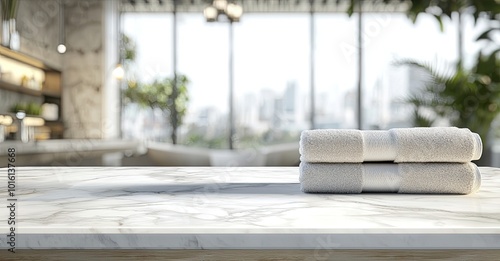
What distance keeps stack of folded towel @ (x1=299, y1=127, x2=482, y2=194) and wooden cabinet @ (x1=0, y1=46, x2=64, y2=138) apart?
9.41ft

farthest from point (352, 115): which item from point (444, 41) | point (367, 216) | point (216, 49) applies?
point (367, 216)

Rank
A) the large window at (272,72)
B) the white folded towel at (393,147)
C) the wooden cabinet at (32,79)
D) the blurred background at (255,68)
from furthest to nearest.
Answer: the large window at (272,72)
the blurred background at (255,68)
the wooden cabinet at (32,79)
the white folded towel at (393,147)

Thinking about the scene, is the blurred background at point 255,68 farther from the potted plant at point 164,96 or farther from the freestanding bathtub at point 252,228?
the freestanding bathtub at point 252,228

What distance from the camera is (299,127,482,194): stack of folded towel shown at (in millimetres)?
763

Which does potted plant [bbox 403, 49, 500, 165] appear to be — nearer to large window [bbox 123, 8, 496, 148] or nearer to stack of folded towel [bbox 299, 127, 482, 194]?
large window [bbox 123, 8, 496, 148]

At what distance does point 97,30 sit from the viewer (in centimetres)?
589

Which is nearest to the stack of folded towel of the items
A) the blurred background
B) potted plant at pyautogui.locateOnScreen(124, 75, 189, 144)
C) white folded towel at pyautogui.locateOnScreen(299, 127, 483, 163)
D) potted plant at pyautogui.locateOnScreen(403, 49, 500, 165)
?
white folded towel at pyautogui.locateOnScreen(299, 127, 483, 163)

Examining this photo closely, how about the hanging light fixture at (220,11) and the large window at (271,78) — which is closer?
the hanging light fixture at (220,11)

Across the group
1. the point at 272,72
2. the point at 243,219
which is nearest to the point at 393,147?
the point at 243,219

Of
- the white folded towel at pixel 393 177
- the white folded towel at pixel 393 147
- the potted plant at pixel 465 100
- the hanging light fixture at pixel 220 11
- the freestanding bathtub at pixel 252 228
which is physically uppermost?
the hanging light fixture at pixel 220 11

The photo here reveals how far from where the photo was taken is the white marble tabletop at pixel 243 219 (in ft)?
1.74

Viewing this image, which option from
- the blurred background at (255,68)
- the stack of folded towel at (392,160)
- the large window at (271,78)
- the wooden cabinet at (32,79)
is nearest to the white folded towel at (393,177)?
the stack of folded towel at (392,160)

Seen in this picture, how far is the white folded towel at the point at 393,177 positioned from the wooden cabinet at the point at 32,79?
287 centimetres

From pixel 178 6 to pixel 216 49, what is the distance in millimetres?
843
